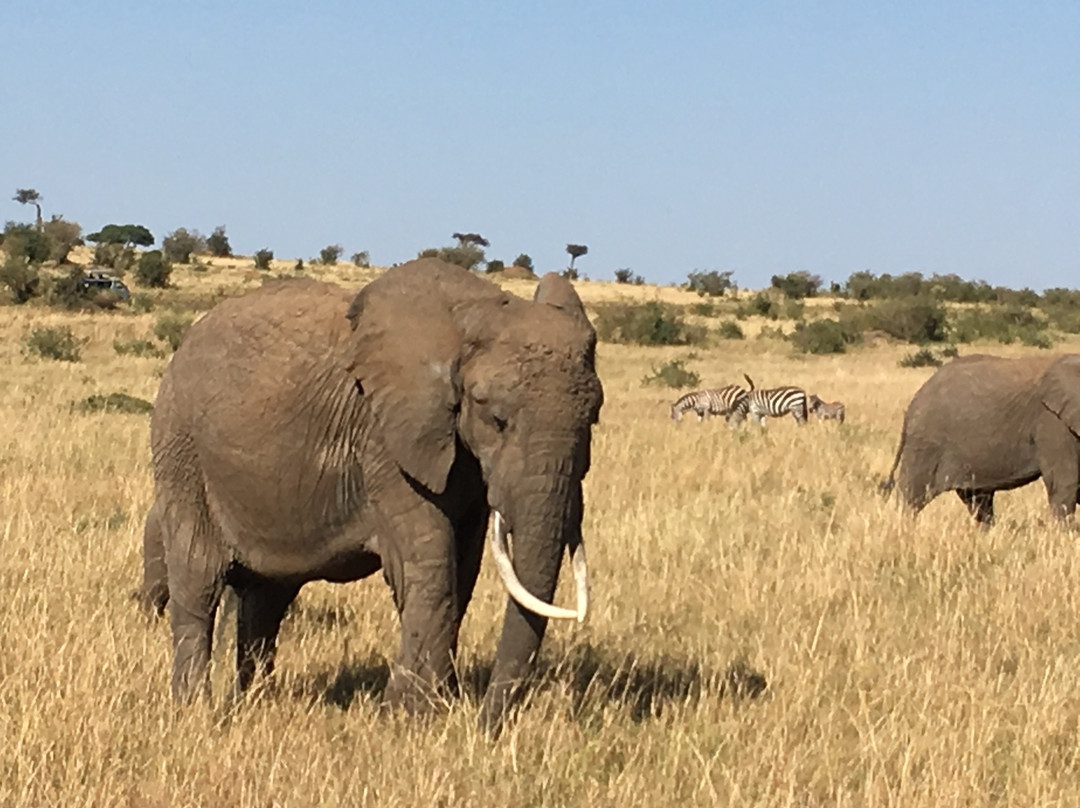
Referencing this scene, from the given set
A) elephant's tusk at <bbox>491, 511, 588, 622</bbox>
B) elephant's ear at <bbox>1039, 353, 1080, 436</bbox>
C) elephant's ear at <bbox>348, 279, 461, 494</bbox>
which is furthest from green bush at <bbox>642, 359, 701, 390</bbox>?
elephant's tusk at <bbox>491, 511, 588, 622</bbox>

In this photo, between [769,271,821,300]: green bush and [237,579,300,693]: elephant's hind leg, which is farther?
[769,271,821,300]: green bush

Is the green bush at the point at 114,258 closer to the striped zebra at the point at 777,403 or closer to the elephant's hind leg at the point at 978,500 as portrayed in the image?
the striped zebra at the point at 777,403

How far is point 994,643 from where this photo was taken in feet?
21.9

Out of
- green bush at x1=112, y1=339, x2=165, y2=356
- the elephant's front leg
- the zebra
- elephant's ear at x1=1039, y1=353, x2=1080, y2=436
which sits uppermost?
elephant's ear at x1=1039, y1=353, x2=1080, y2=436

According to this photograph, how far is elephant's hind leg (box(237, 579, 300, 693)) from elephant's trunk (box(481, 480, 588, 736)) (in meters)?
1.56

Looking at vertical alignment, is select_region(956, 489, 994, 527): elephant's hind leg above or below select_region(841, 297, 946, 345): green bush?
below

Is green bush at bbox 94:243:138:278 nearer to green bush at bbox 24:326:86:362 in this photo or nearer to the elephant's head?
green bush at bbox 24:326:86:362

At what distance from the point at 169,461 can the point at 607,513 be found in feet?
16.6

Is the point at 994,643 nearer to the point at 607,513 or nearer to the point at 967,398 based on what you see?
the point at 607,513

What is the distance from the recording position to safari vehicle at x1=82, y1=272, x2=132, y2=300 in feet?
135

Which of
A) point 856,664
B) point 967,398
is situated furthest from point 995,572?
point 967,398

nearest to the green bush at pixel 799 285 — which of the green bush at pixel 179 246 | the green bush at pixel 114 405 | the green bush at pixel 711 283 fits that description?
the green bush at pixel 711 283

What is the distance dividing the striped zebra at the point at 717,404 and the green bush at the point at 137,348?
1171 centimetres

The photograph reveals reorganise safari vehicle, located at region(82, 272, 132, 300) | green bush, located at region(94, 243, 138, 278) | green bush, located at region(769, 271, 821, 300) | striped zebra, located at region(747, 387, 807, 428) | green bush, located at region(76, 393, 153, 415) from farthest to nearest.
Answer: green bush, located at region(769, 271, 821, 300) → green bush, located at region(94, 243, 138, 278) → safari vehicle, located at region(82, 272, 132, 300) → striped zebra, located at region(747, 387, 807, 428) → green bush, located at region(76, 393, 153, 415)
